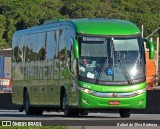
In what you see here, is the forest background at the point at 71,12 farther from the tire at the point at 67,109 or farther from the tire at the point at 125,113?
the tire at the point at 125,113

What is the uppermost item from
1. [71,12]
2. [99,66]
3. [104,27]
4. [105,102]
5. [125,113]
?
[71,12]

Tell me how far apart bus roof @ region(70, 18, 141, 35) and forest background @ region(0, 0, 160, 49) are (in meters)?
120

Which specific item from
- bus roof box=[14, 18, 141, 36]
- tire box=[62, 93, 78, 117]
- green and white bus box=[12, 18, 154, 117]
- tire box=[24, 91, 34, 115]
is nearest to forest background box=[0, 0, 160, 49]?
tire box=[24, 91, 34, 115]

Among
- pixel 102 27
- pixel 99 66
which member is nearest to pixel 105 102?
pixel 99 66

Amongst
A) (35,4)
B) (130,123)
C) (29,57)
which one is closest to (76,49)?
(29,57)

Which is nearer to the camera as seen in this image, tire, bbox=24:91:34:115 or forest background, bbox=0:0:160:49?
tire, bbox=24:91:34:115

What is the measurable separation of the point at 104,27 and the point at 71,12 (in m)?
139

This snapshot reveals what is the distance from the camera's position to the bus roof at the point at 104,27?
31406 mm

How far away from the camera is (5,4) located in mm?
170875

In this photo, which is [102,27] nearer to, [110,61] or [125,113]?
[110,61]

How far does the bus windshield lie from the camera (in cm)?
3091

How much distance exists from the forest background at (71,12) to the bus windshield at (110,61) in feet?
397

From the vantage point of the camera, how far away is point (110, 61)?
102ft

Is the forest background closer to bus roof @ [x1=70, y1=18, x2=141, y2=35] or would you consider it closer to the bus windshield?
bus roof @ [x1=70, y1=18, x2=141, y2=35]
